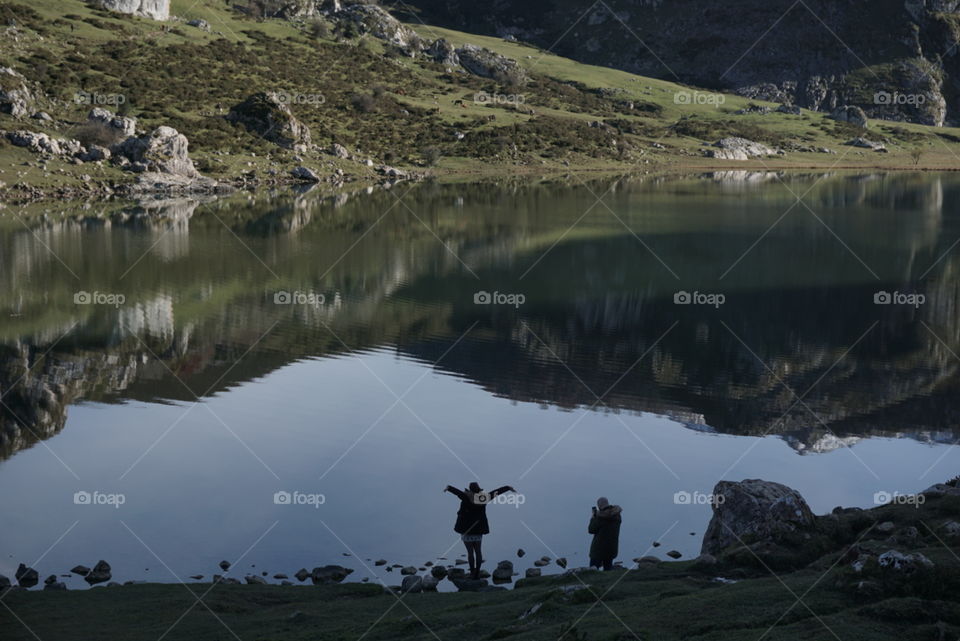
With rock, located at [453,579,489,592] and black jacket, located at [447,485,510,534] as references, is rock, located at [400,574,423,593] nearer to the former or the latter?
rock, located at [453,579,489,592]

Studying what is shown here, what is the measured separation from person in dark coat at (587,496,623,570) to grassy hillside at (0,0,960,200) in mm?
84484

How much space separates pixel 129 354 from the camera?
38.6 meters

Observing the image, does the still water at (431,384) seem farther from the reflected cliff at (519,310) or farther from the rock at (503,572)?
the rock at (503,572)

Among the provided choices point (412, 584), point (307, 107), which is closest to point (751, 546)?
point (412, 584)

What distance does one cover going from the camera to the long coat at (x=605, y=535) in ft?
62.7

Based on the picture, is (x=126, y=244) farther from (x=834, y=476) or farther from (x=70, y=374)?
(x=834, y=476)

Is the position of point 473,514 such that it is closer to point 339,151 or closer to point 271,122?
point 271,122

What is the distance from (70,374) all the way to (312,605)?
2203cm

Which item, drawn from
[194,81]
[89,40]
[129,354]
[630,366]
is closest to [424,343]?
[630,366]

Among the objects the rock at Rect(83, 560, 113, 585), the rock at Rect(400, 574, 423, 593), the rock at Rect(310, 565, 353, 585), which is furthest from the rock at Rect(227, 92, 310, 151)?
the rock at Rect(400, 574, 423, 593)

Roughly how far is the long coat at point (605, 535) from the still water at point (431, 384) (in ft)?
5.87

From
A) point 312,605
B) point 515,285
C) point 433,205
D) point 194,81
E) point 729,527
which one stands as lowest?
point 312,605

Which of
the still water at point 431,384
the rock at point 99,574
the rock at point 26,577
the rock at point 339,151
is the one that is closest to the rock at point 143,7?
the rock at point 339,151

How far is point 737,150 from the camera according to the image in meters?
182
